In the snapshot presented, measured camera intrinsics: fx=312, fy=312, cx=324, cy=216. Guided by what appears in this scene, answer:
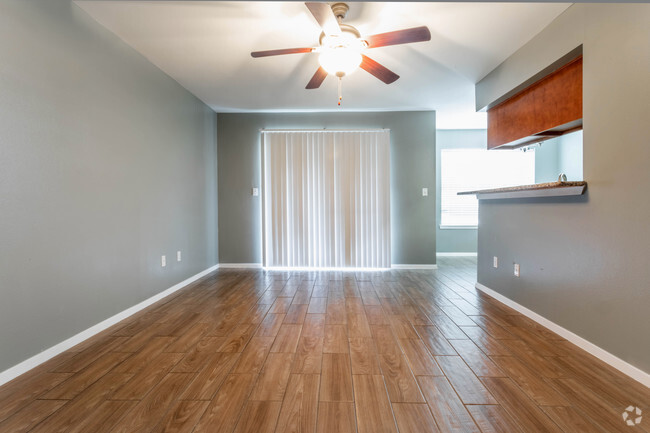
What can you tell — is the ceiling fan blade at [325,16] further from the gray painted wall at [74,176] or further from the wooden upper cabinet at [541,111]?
the wooden upper cabinet at [541,111]

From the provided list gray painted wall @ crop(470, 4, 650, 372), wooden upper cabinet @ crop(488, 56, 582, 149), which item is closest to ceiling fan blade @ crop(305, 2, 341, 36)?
gray painted wall @ crop(470, 4, 650, 372)

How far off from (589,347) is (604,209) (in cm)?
91

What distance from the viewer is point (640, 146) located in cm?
176

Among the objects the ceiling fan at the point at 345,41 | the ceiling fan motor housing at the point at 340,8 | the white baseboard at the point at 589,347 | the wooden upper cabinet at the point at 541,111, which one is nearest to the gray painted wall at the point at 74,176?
the ceiling fan at the point at 345,41

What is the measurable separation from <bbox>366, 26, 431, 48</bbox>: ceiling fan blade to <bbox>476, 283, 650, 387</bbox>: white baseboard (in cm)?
228

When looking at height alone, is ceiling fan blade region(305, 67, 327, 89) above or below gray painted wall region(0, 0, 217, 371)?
above

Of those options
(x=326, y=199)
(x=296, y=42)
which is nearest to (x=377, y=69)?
(x=296, y=42)

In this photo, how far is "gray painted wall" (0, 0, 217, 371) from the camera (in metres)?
1.79

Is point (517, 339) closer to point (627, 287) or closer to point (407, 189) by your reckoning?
point (627, 287)

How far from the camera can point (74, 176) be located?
2201mm

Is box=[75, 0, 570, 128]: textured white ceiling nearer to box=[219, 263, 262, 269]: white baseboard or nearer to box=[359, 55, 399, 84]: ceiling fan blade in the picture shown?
box=[359, 55, 399, 84]: ceiling fan blade

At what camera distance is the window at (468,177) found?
5.75 metres

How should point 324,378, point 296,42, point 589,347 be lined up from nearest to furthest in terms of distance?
point 324,378 → point 589,347 → point 296,42

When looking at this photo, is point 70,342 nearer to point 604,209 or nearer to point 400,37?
point 400,37
